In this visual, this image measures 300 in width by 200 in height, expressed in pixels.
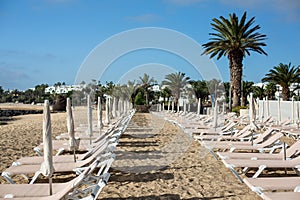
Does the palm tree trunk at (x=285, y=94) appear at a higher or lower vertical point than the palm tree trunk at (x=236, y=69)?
lower

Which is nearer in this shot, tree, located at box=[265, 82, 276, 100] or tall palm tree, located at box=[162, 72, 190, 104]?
tall palm tree, located at box=[162, 72, 190, 104]

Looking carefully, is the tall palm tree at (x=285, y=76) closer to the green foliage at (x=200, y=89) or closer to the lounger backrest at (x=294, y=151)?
the green foliage at (x=200, y=89)

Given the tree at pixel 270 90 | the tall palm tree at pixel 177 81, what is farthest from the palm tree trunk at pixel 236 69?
the tree at pixel 270 90

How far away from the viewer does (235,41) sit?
2422 centimetres

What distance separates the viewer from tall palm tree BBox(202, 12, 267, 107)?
24312 millimetres

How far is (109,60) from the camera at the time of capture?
661 inches

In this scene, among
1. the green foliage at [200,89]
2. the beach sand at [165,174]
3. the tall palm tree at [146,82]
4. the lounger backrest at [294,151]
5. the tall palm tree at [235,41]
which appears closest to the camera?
the beach sand at [165,174]


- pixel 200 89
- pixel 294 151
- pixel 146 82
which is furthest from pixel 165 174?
pixel 200 89

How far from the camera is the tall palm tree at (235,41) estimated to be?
24312mm

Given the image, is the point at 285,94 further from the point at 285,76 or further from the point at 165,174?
the point at 165,174

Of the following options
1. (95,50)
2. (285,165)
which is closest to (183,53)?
(95,50)

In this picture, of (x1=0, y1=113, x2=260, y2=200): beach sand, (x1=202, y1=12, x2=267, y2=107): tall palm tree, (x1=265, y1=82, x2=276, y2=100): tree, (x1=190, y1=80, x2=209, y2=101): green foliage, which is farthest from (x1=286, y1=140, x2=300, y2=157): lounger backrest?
(x1=265, y1=82, x2=276, y2=100): tree

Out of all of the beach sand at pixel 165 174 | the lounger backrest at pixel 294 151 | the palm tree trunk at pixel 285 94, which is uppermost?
the palm tree trunk at pixel 285 94

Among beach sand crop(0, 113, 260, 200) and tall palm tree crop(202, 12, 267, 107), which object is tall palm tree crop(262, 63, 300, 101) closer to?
tall palm tree crop(202, 12, 267, 107)
